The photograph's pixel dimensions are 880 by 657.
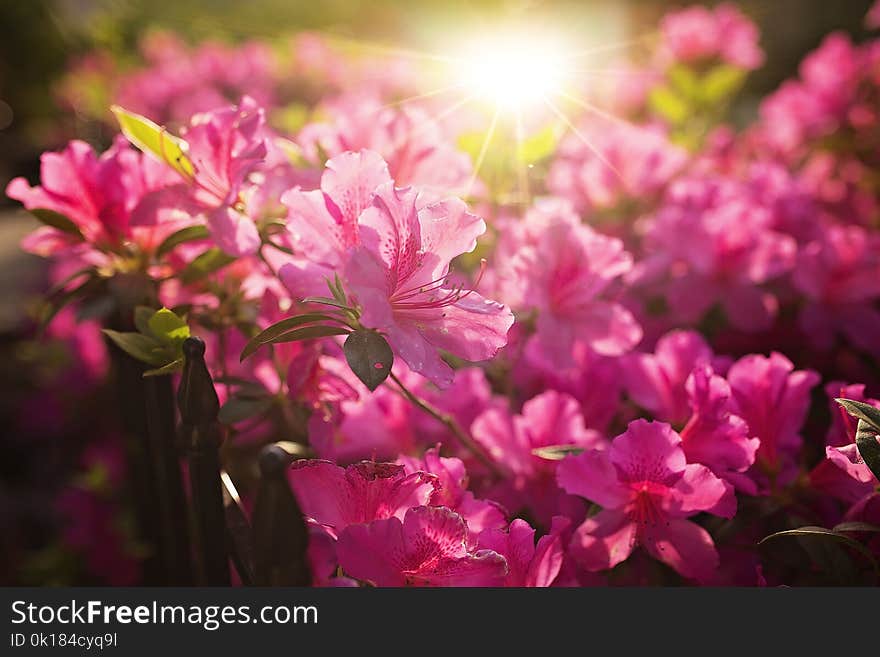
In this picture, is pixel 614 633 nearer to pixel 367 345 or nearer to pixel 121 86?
pixel 367 345

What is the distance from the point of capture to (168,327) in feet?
2.72

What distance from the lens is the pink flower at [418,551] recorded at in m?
0.70

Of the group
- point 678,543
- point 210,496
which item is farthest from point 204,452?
point 678,543

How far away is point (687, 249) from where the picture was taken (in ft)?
4.55

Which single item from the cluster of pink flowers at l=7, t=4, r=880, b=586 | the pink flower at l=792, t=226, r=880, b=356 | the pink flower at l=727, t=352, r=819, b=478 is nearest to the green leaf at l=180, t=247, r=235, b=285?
the cluster of pink flowers at l=7, t=4, r=880, b=586

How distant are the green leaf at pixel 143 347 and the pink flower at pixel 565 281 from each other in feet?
1.47

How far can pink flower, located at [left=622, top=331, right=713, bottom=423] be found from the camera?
102cm

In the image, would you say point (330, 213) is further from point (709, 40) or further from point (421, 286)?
point (709, 40)

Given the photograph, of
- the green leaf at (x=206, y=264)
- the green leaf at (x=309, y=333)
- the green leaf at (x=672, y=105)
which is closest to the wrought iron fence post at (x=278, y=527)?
the green leaf at (x=309, y=333)

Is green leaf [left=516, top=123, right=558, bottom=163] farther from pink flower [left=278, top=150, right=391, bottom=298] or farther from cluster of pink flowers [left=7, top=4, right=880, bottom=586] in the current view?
pink flower [left=278, top=150, right=391, bottom=298]

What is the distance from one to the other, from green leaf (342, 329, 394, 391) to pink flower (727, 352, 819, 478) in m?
0.40

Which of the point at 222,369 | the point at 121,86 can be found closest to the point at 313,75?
the point at 121,86

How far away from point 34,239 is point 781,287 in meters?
1.24

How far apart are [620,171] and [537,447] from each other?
3.07 feet
